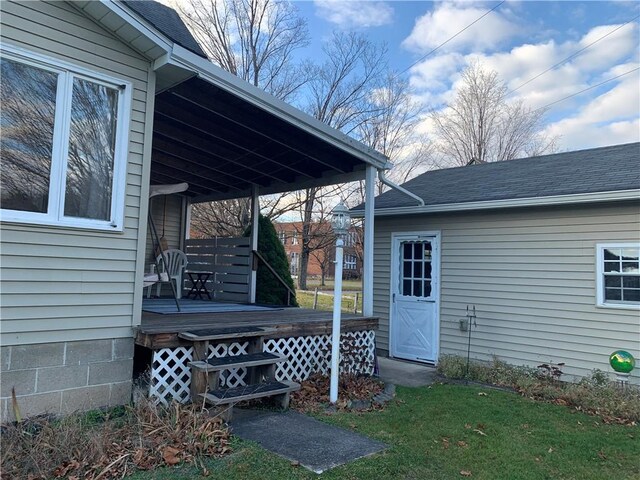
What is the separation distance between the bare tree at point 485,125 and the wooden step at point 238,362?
20563mm

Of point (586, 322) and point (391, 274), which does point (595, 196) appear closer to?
point (586, 322)

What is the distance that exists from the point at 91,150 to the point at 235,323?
7.49ft

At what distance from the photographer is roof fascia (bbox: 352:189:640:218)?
17.8 ft

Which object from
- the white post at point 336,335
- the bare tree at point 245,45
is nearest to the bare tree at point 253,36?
the bare tree at point 245,45

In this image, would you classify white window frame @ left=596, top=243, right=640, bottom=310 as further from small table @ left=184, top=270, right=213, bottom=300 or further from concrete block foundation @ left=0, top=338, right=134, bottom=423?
small table @ left=184, top=270, right=213, bottom=300

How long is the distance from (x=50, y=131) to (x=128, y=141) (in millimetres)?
597

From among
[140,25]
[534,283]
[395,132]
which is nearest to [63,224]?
[140,25]

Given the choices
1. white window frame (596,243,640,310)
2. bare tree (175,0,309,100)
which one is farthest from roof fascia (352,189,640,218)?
bare tree (175,0,309,100)

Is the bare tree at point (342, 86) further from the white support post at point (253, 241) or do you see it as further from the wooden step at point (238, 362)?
the wooden step at point (238, 362)

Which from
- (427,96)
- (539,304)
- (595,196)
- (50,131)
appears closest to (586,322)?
(539,304)

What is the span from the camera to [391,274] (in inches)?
310

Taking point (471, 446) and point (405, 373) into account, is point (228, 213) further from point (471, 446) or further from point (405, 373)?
point (471, 446)

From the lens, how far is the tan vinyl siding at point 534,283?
226 inches

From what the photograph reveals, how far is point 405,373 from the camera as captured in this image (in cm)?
652
